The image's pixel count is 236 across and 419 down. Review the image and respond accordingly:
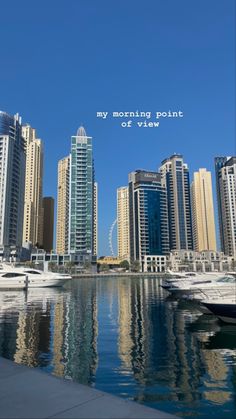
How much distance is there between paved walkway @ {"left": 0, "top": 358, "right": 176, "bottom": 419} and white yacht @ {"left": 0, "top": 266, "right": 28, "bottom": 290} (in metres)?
52.7

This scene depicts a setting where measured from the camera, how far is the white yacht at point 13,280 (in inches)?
2251

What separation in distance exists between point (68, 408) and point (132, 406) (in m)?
1.07

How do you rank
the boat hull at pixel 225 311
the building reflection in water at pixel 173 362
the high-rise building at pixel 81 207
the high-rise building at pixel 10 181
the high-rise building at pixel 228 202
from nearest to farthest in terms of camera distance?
the building reflection in water at pixel 173 362 < the boat hull at pixel 225 311 < the high-rise building at pixel 10 181 < the high-rise building at pixel 228 202 < the high-rise building at pixel 81 207

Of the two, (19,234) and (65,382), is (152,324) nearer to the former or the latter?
(65,382)

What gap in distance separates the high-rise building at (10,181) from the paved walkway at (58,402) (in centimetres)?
14531

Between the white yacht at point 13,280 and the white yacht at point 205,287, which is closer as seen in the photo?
the white yacht at point 205,287

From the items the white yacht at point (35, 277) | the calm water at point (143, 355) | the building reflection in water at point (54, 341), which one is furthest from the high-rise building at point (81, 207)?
the calm water at point (143, 355)

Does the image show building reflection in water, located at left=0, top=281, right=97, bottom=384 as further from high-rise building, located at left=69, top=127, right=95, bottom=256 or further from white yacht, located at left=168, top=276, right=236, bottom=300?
high-rise building, located at left=69, top=127, right=95, bottom=256

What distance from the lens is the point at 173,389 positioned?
34.3 ft

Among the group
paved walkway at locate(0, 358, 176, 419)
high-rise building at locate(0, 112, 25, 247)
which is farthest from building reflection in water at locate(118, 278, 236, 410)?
high-rise building at locate(0, 112, 25, 247)

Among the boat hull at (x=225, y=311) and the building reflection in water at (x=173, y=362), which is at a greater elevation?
the boat hull at (x=225, y=311)

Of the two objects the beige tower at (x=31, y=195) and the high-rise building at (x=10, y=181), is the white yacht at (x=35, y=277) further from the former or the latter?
the beige tower at (x=31, y=195)

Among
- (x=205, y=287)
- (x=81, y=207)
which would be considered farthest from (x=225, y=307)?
(x=81, y=207)

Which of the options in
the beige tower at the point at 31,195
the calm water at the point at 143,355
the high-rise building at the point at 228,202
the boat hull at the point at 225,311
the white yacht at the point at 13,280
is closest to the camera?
Answer: the calm water at the point at 143,355
